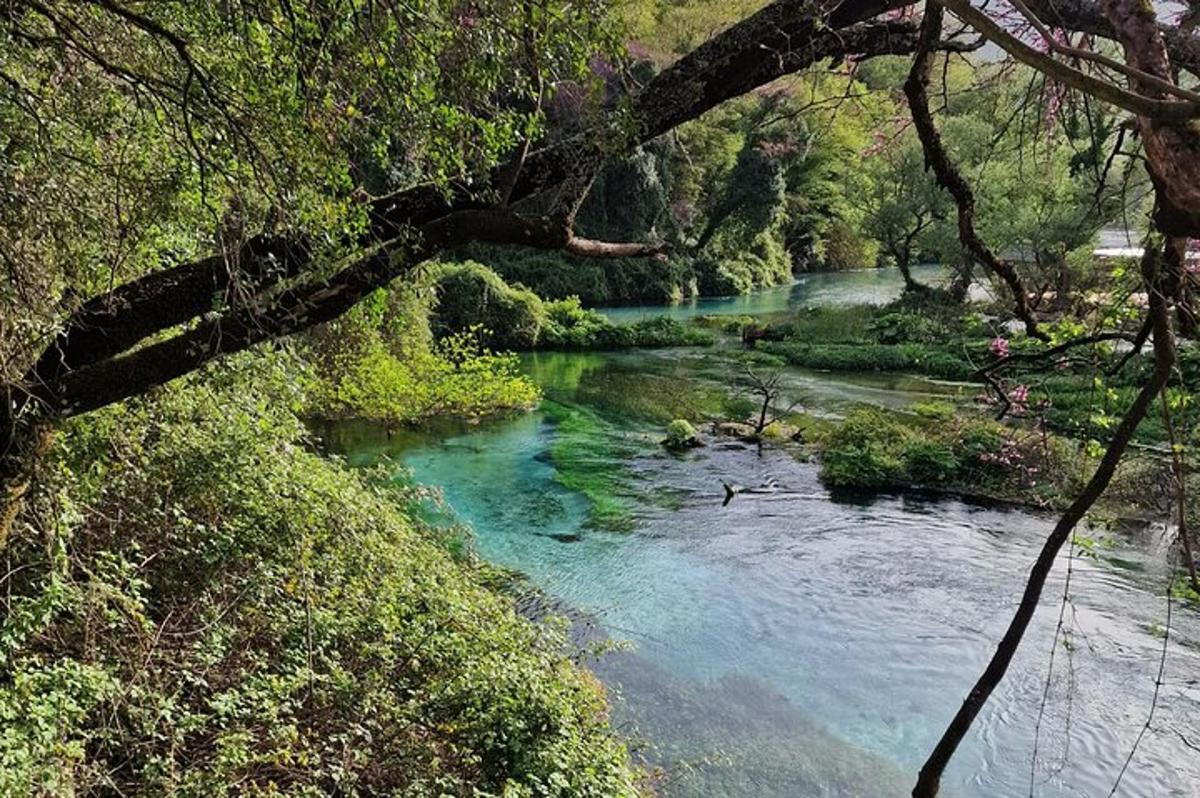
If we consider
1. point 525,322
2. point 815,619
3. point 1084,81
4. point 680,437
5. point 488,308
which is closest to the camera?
point 1084,81

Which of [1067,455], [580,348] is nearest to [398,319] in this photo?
[1067,455]

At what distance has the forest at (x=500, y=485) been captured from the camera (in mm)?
2588

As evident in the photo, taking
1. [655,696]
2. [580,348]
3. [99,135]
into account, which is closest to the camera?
[99,135]

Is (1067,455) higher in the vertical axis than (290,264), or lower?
lower

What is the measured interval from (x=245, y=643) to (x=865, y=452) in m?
11.6

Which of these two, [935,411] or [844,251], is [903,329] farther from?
[844,251]

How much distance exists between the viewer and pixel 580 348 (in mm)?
26734

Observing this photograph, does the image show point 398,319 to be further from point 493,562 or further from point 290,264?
point 493,562

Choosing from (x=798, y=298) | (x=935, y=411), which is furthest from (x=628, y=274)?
(x=935, y=411)

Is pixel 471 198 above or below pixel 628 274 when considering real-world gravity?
below

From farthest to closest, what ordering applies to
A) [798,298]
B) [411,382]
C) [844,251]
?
1. [844,251]
2. [798,298]
3. [411,382]

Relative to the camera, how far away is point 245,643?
460 centimetres

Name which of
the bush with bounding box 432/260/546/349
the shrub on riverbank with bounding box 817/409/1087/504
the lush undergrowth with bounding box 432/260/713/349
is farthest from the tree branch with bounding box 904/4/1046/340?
the bush with bounding box 432/260/546/349

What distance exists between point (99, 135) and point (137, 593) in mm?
2364
